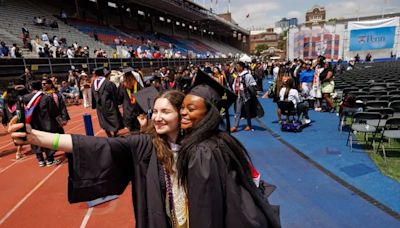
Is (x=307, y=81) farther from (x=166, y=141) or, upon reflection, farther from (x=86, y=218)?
(x=166, y=141)

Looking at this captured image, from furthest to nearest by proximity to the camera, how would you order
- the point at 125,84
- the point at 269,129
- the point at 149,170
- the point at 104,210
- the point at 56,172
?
the point at 269,129 → the point at 125,84 → the point at 56,172 → the point at 104,210 → the point at 149,170

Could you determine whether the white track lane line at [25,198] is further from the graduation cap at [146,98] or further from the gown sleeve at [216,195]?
the gown sleeve at [216,195]

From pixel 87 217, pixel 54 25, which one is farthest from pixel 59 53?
pixel 87 217

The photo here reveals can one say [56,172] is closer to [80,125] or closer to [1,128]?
[80,125]

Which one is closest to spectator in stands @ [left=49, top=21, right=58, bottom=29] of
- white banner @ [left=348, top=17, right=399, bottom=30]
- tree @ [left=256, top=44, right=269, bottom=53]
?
white banner @ [left=348, top=17, right=399, bottom=30]

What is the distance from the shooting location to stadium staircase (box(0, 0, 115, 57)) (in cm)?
1565

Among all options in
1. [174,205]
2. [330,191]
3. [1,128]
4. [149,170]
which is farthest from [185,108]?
[1,128]

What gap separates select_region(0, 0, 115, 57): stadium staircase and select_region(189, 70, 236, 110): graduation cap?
14904mm

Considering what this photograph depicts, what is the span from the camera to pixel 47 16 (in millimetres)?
20422

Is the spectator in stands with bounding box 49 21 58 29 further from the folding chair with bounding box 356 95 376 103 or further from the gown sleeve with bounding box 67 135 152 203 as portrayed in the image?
the gown sleeve with bounding box 67 135 152 203

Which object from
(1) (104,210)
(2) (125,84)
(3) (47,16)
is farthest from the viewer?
(3) (47,16)

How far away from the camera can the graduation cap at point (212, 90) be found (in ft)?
5.56

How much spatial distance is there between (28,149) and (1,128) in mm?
3426

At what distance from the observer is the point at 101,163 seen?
148 cm
